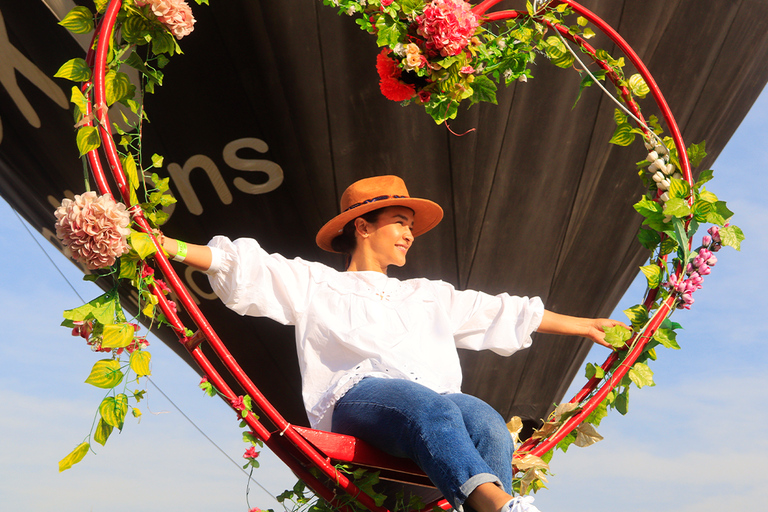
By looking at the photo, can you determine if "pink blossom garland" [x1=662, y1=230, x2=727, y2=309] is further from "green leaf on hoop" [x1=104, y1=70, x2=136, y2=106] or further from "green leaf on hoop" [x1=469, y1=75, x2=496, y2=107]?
"green leaf on hoop" [x1=104, y1=70, x2=136, y2=106]

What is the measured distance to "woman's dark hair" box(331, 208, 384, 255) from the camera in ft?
8.79

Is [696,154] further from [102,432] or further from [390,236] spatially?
[102,432]

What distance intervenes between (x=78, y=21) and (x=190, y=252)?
705mm

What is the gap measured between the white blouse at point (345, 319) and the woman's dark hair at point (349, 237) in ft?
0.74

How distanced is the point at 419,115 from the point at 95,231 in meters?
1.69

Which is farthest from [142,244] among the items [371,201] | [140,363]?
[371,201]

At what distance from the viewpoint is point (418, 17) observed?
7.88 ft

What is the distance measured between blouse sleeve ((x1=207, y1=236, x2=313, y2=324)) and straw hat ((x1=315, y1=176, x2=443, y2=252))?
32 centimetres

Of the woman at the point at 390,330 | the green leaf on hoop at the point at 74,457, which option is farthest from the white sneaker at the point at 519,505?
the green leaf on hoop at the point at 74,457

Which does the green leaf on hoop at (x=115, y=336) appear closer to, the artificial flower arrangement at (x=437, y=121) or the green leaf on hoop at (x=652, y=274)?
the artificial flower arrangement at (x=437, y=121)

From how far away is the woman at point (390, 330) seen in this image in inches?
74.7

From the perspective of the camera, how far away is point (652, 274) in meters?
2.73

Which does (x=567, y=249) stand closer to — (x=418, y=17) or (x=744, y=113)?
(x=744, y=113)

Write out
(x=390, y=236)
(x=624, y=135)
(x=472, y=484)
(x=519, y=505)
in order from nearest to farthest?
(x=519, y=505), (x=472, y=484), (x=390, y=236), (x=624, y=135)
